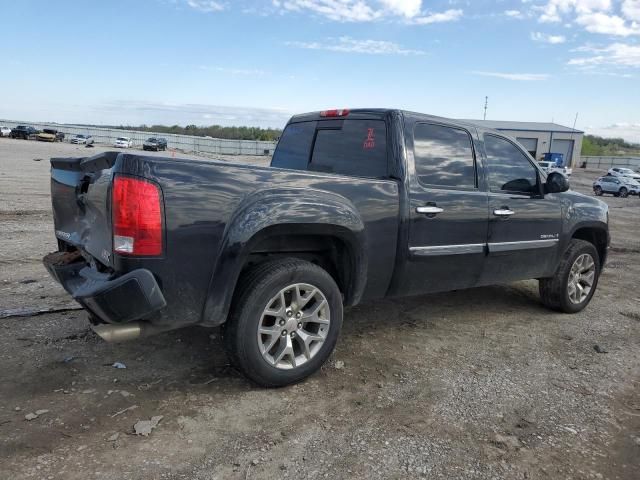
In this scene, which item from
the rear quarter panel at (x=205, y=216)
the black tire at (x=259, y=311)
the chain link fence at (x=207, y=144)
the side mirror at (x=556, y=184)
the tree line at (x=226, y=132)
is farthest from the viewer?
the tree line at (x=226, y=132)

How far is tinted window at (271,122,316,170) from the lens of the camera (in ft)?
15.2

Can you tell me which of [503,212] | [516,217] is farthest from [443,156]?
[516,217]

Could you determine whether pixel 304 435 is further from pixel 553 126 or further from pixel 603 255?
pixel 553 126

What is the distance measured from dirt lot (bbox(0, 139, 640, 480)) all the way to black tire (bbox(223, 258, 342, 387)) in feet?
0.47

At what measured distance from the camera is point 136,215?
2.72 metres

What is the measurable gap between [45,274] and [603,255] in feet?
21.0

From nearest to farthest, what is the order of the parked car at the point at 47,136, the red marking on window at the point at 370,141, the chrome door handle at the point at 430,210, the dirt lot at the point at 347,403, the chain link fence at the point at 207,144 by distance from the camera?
the dirt lot at the point at 347,403, the chrome door handle at the point at 430,210, the red marking on window at the point at 370,141, the parked car at the point at 47,136, the chain link fence at the point at 207,144

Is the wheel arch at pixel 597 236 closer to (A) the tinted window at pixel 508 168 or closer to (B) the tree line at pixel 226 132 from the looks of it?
(A) the tinted window at pixel 508 168

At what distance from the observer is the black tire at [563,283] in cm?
527

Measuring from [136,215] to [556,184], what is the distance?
3.91 metres

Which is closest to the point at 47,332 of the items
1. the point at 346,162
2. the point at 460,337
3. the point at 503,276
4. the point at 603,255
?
the point at 346,162

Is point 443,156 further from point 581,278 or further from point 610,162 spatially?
point 610,162

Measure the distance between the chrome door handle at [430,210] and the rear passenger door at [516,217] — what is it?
2.33 feet

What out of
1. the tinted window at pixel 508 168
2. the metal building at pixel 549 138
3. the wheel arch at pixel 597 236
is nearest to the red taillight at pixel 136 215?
the tinted window at pixel 508 168
